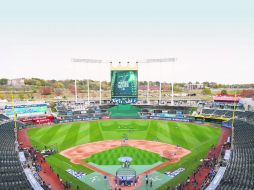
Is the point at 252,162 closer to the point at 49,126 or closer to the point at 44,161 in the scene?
the point at 44,161

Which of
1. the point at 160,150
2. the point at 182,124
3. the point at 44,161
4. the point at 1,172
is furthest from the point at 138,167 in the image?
the point at 182,124

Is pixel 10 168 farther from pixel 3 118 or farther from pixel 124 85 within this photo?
pixel 124 85

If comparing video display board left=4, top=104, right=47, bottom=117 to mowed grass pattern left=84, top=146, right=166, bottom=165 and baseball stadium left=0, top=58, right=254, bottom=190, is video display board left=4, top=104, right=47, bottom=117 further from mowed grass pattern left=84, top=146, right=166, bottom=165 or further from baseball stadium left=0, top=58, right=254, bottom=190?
mowed grass pattern left=84, top=146, right=166, bottom=165

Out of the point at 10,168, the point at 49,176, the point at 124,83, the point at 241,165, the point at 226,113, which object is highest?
the point at 124,83

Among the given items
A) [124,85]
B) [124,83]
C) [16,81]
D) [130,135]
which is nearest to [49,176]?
[130,135]

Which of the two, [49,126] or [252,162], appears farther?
[49,126]
